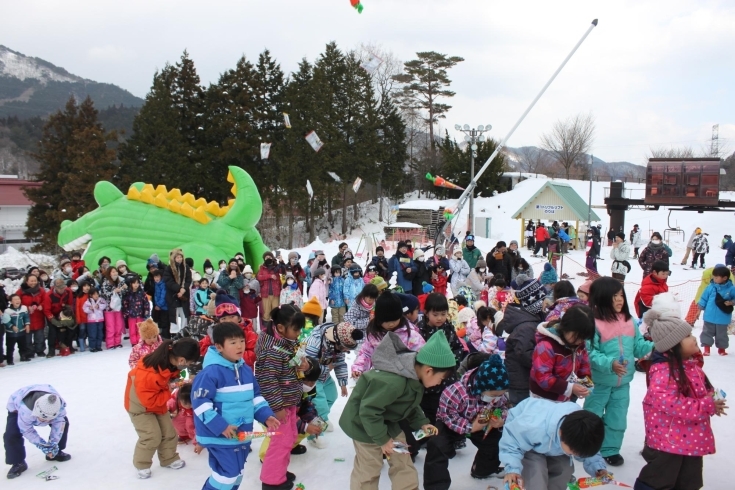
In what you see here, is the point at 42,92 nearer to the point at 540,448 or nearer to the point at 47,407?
the point at 47,407

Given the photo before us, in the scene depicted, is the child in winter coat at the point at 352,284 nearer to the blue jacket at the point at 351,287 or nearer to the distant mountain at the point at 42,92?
the blue jacket at the point at 351,287

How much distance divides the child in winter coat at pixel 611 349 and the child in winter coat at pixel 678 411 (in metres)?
0.52

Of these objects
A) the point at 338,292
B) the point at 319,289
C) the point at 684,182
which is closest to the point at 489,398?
the point at 338,292

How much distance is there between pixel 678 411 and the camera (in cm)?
337

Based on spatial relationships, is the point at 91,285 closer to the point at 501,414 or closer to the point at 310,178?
the point at 501,414

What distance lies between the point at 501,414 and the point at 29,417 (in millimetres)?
3618

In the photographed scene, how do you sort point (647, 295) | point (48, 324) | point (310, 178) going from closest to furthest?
point (647, 295)
point (48, 324)
point (310, 178)

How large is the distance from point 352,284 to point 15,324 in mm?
4926

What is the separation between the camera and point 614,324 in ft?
13.4

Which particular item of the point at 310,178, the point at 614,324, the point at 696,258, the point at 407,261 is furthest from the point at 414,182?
the point at 614,324

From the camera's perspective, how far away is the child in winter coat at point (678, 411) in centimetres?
337

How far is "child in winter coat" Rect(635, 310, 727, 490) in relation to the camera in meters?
3.37

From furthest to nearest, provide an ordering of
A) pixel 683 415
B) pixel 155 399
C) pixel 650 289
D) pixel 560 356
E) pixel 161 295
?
1. pixel 161 295
2. pixel 650 289
3. pixel 155 399
4. pixel 560 356
5. pixel 683 415

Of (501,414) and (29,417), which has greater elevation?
(501,414)
